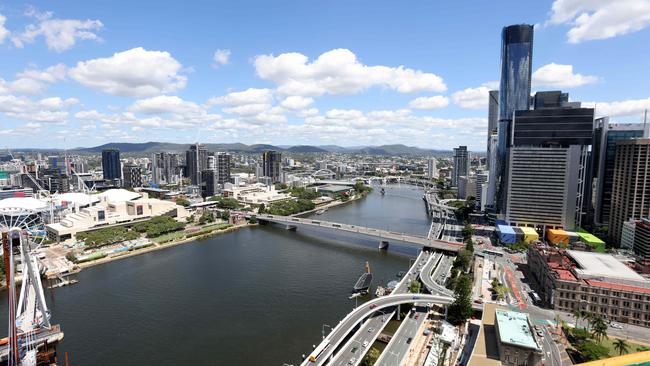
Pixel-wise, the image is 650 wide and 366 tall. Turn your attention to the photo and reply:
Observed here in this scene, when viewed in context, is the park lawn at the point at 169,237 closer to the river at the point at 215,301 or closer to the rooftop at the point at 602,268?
the river at the point at 215,301

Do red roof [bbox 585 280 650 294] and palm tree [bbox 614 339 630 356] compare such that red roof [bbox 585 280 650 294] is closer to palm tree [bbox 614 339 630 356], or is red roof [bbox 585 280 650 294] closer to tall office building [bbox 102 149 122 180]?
palm tree [bbox 614 339 630 356]

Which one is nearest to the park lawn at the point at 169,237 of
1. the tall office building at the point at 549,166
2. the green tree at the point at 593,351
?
the green tree at the point at 593,351

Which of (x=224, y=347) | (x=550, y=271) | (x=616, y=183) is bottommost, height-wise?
(x=224, y=347)

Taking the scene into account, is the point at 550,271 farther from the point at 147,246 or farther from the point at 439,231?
the point at 147,246

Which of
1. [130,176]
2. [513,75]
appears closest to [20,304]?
[513,75]

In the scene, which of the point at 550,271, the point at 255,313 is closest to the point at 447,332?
the point at 550,271

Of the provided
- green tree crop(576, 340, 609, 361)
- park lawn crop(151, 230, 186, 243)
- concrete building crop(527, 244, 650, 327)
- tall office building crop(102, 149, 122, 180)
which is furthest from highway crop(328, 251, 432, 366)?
tall office building crop(102, 149, 122, 180)
